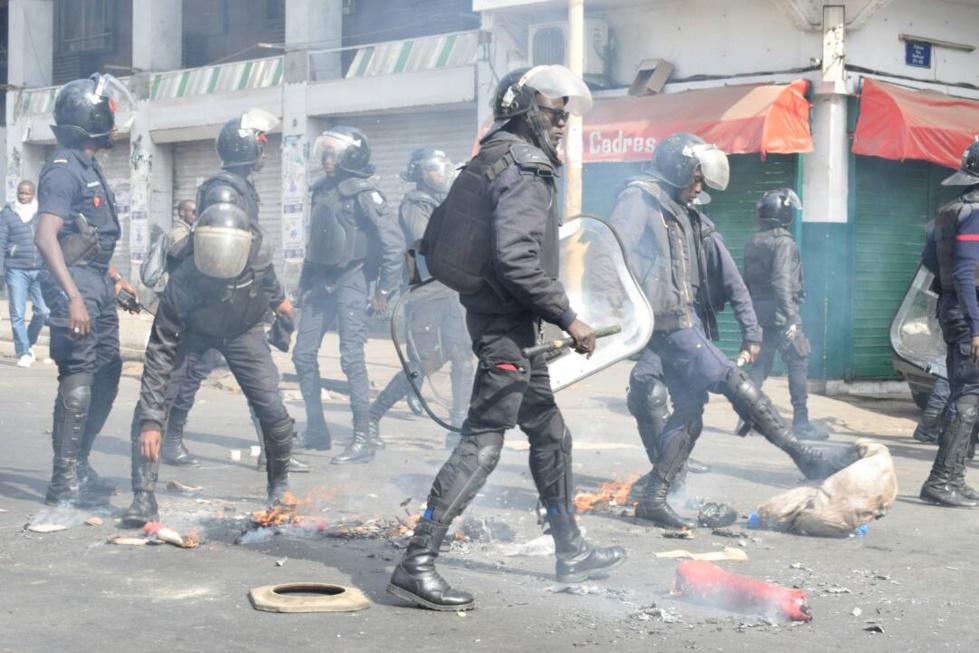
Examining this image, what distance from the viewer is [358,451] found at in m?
7.77

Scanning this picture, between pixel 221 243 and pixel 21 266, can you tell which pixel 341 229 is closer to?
pixel 221 243

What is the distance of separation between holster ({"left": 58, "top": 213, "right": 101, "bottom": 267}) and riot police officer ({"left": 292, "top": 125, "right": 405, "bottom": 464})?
2.08 metres

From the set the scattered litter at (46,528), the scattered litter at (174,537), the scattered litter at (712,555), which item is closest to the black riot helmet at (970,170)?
the scattered litter at (712,555)

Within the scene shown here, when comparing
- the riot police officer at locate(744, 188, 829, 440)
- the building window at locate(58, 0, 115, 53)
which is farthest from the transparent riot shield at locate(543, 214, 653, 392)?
the building window at locate(58, 0, 115, 53)

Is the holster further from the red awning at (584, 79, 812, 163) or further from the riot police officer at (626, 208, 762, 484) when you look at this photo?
the red awning at (584, 79, 812, 163)

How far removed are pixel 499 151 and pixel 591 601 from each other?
1.54 metres

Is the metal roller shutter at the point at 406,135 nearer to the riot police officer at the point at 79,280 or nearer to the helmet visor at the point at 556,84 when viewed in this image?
the riot police officer at the point at 79,280

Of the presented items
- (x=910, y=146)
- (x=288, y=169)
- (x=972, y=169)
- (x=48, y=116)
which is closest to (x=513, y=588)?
(x=972, y=169)

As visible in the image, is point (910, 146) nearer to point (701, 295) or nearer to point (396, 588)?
point (701, 295)

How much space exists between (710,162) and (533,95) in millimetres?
1695

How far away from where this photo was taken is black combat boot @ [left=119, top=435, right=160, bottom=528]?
5.55m

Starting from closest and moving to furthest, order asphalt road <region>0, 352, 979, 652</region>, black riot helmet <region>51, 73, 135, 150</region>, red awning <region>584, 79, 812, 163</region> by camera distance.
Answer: asphalt road <region>0, 352, 979, 652</region>, black riot helmet <region>51, 73, 135, 150</region>, red awning <region>584, 79, 812, 163</region>

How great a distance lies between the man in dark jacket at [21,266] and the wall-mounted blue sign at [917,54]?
8960 mm

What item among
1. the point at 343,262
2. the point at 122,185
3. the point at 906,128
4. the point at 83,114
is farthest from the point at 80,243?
the point at 122,185
